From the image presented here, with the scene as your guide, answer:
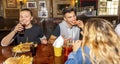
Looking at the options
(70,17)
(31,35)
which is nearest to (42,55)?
(31,35)

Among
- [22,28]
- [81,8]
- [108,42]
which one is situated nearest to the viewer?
[108,42]

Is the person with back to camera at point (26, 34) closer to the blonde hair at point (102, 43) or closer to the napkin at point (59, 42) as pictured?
the napkin at point (59, 42)

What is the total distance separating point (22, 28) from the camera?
2744 mm

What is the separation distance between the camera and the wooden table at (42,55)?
224 centimetres

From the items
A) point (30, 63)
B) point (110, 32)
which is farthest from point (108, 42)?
point (30, 63)

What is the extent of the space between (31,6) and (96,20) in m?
9.43

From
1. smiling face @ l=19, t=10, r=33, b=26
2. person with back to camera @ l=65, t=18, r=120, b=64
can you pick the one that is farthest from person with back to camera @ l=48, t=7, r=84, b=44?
person with back to camera @ l=65, t=18, r=120, b=64

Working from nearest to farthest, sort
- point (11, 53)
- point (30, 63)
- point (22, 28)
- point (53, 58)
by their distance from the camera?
point (30, 63)
point (53, 58)
point (11, 53)
point (22, 28)

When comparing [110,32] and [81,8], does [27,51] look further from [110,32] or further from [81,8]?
[81,8]

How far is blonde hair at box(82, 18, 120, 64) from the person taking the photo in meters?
1.59

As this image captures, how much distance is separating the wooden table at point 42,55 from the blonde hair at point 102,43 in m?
0.64

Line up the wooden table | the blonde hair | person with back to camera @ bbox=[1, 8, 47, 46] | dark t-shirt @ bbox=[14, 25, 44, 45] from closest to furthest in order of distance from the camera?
the blonde hair, the wooden table, person with back to camera @ bbox=[1, 8, 47, 46], dark t-shirt @ bbox=[14, 25, 44, 45]

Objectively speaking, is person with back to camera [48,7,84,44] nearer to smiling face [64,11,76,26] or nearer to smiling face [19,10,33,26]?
smiling face [64,11,76,26]

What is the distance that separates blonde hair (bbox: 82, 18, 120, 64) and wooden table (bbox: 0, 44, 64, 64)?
64 cm
